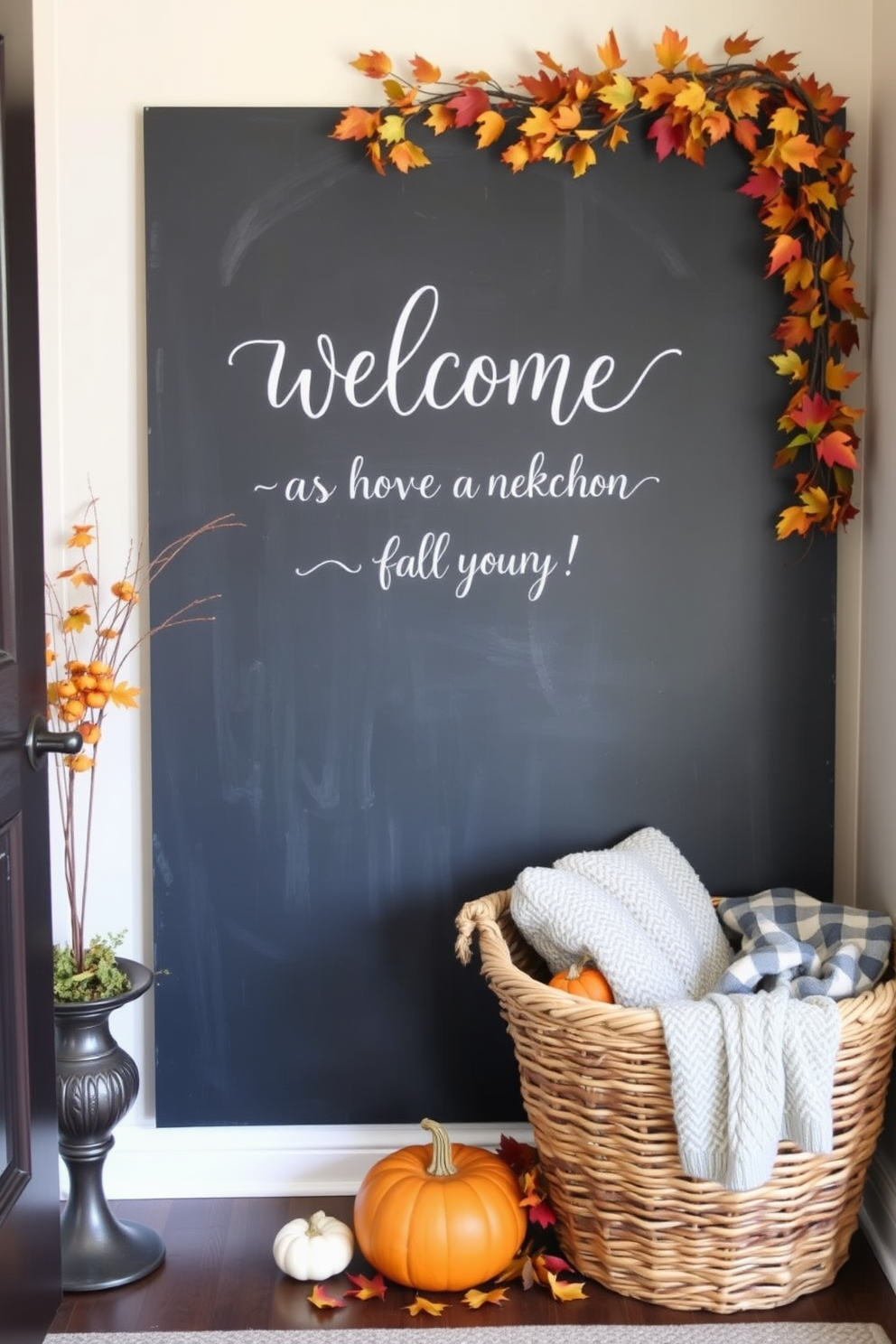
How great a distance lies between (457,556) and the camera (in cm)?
257

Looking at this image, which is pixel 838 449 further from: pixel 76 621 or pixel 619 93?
pixel 76 621

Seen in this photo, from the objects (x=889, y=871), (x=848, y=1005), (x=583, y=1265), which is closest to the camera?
(x=848, y=1005)

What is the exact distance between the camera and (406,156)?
246cm

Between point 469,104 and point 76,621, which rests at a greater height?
point 469,104

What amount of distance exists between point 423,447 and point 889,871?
1.21m

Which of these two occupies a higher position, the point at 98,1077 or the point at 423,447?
the point at 423,447

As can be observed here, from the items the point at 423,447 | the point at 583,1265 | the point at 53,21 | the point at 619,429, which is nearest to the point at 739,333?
the point at 619,429

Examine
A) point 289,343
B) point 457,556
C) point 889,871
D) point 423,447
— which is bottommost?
point 889,871

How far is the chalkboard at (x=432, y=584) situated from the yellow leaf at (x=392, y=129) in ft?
0.29

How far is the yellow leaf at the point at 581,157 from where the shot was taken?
8.06 feet

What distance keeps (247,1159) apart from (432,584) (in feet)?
3.99

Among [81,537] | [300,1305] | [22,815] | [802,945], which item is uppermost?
[81,537]

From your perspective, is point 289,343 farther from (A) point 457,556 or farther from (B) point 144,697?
(B) point 144,697

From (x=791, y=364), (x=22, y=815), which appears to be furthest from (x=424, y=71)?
(x=22, y=815)
